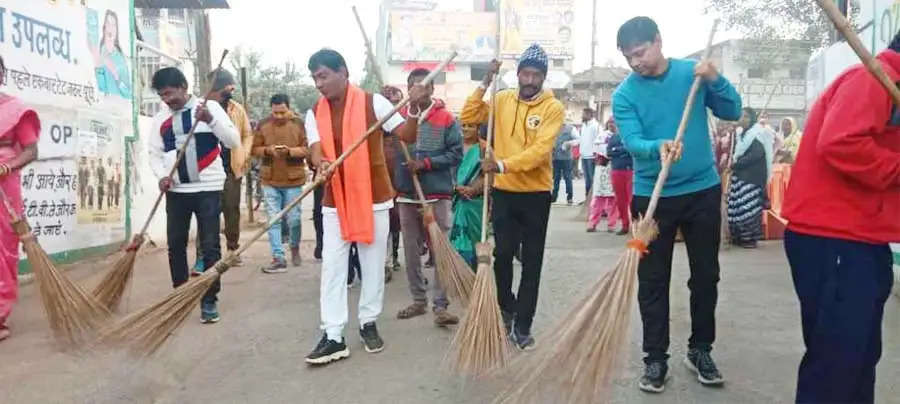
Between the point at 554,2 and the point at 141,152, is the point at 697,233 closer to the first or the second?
the point at 141,152

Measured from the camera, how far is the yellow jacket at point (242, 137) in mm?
6688

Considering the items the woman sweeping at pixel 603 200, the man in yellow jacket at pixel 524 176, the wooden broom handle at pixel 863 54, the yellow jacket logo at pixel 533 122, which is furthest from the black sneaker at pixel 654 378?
the woman sweeping at pixel 603 200

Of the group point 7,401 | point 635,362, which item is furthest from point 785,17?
point 7,401

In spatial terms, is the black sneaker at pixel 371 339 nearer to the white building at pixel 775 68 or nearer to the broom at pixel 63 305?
the broom at pixel 63 305

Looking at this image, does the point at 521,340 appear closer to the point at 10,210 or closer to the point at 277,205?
the point at 10,210

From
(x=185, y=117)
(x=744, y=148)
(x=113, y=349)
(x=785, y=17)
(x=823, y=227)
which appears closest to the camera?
(x=823, y=227)

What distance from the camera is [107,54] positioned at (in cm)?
764

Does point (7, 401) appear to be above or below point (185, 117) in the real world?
below

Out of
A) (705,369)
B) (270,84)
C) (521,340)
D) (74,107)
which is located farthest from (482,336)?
(270,84)

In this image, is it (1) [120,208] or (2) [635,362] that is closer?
(2) [635,362]

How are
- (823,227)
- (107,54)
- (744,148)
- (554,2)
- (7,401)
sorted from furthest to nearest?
(554,2), (744,148), (107,54), (7,401), (823,227)

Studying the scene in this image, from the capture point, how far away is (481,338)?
378 centimetres

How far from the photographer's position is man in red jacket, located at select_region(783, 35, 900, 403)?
97.0 inches

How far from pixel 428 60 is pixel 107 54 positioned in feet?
130
